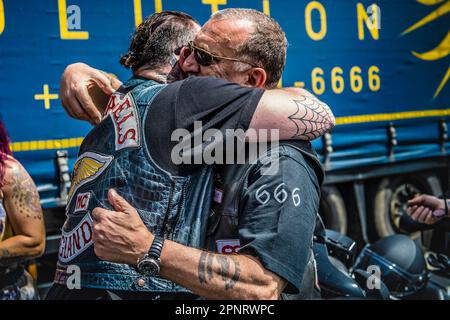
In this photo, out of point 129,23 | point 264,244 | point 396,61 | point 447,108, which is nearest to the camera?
point 264,244

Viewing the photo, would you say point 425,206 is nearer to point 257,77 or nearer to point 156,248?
point 257,77

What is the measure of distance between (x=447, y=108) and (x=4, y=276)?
4724 millimetres

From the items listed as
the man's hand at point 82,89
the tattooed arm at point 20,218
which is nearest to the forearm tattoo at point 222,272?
the man's hand at point 82,89

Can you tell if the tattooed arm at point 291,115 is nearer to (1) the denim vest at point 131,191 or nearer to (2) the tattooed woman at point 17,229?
(1) the denim vest at point 131,191

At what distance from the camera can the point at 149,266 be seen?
195 cm

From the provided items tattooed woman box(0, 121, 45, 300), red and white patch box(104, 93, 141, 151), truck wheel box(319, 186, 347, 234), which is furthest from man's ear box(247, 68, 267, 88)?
truck wheel box(319, 186, 347, 234)

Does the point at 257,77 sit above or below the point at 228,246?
above

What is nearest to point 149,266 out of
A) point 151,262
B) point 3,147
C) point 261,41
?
point 151,262

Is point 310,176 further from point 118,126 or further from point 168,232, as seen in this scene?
point 118,126

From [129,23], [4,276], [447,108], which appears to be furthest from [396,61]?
[4,276]

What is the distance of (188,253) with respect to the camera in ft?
6.56

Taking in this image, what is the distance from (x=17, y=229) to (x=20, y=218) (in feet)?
0.21

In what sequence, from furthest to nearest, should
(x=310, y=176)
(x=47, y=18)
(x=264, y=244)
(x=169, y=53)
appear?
(x=47, y=18)
(x=169, y=53)
(x=310, y=176)
(x=264, y=244)

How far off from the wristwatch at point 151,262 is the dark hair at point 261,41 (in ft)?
2.12
